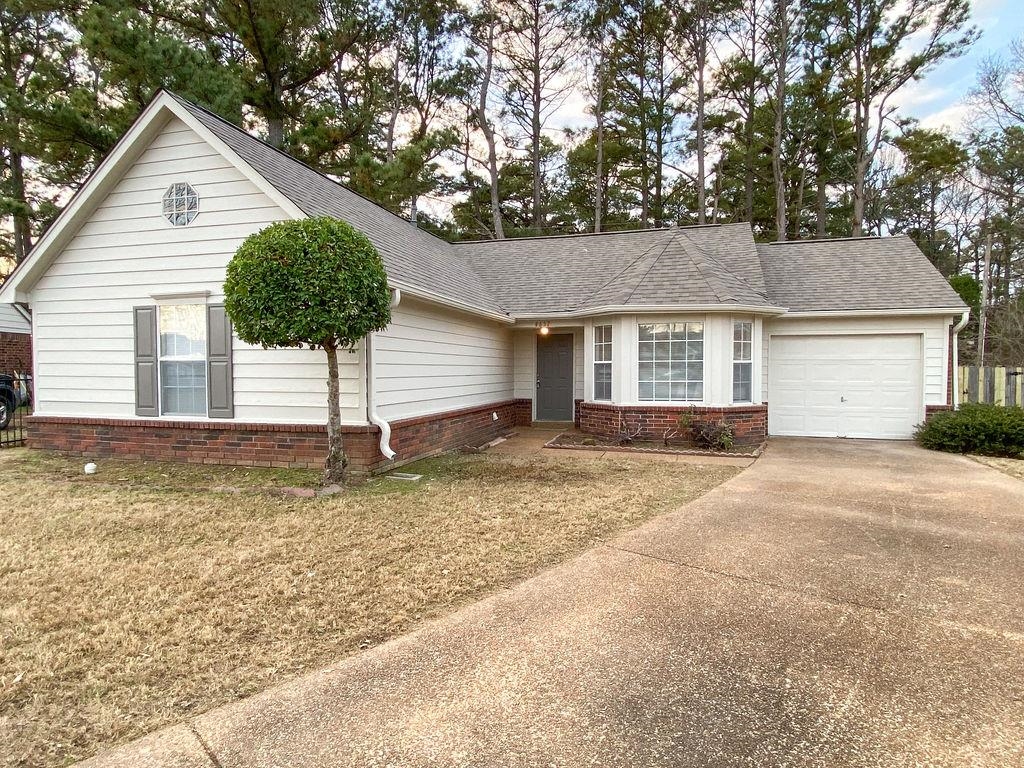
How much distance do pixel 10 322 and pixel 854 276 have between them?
22.2m

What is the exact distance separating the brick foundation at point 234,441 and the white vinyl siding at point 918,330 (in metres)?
7.42

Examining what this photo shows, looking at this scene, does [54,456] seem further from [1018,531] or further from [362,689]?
[1018,531]

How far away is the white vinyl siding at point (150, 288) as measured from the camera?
7598 millimetres

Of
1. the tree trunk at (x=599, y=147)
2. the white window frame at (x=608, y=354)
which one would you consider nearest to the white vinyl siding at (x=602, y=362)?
the white window frame at (x=608, y=354)

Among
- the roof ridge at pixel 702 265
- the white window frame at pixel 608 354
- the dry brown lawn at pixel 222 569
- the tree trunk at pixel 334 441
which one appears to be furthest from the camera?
the white window frame at pixel 608 354

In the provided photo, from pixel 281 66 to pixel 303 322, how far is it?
48.3ft

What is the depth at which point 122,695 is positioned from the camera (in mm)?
2539

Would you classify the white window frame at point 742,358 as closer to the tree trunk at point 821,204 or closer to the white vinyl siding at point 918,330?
the white vinyl siding at point 918,330

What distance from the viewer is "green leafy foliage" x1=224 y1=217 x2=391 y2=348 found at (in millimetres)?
5941

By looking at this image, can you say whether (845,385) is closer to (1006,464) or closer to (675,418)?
(1006,464)

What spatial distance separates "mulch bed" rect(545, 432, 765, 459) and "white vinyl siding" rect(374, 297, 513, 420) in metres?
2.02

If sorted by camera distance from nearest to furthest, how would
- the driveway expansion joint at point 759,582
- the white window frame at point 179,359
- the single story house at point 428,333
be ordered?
the driveway expansion joint at point 759,582 → the single story house at point 428,333 → the white window frame at point 179,359

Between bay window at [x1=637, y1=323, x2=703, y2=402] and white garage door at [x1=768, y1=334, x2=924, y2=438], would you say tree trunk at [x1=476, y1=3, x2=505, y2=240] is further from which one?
white garage door at [x1=768, y1=334, x2=924, y2=438]

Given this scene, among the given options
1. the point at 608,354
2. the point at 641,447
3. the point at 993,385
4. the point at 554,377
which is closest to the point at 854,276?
the point at 993,385
